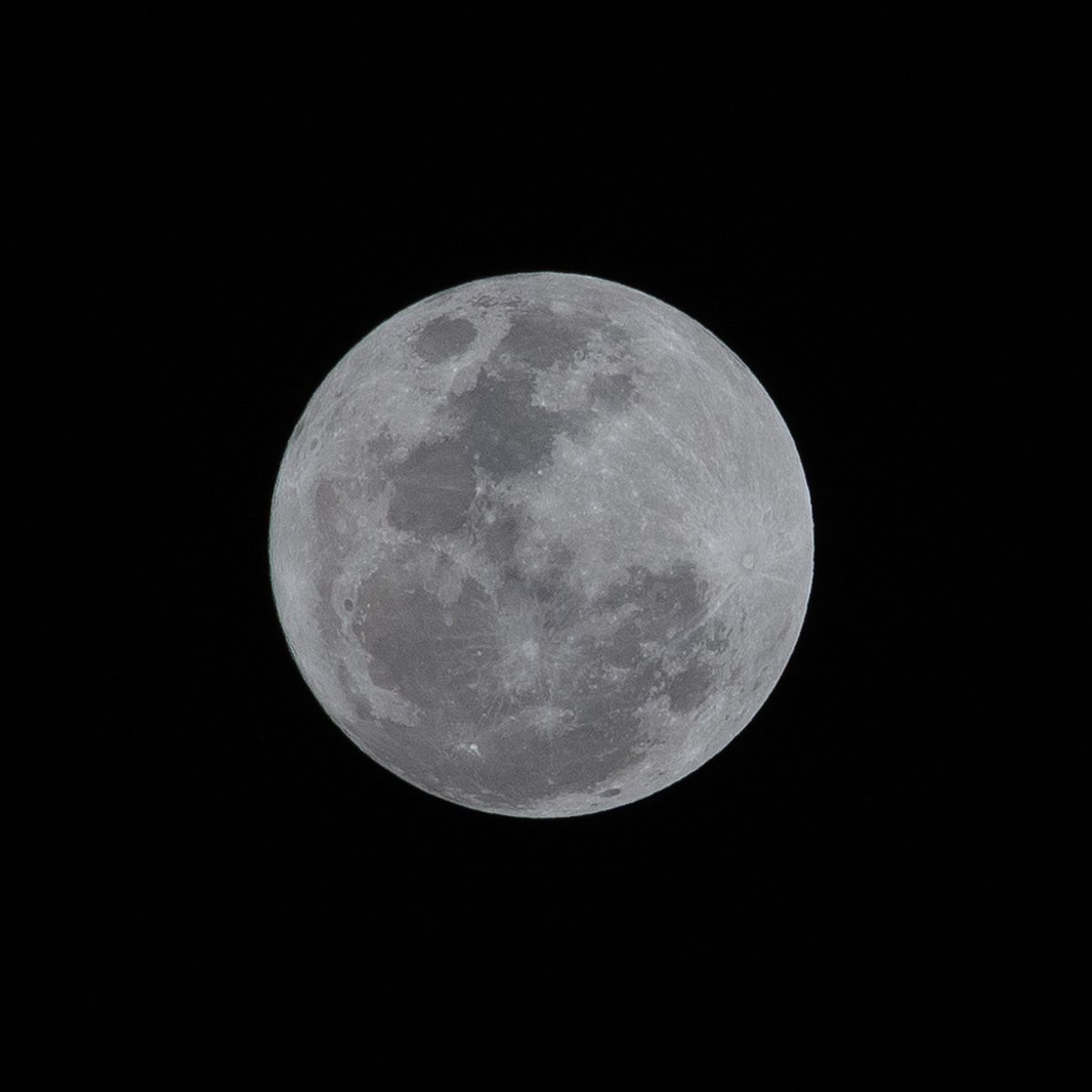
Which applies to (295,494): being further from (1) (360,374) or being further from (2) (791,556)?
(2) (791,556)

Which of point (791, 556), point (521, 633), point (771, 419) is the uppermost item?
point (771, 419)

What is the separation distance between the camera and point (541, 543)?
4.65m

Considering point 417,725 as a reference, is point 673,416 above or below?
above

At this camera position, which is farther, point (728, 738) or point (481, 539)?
point (728, 738)

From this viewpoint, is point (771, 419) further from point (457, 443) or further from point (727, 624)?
point (457, 443)

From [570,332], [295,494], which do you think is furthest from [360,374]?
[570,332]

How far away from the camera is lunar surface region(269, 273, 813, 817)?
15.4 ft

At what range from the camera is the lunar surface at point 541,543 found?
4.70m

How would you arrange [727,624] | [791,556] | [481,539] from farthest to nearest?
[791,556], [727,624], [481,539]

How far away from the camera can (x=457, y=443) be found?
4746 mm

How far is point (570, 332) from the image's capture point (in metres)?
5.02

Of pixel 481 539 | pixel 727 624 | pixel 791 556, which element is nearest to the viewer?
pixel 481 539

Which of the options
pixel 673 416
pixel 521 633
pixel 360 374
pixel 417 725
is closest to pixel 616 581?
pixel 521 633

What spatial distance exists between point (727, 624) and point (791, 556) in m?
0.54
